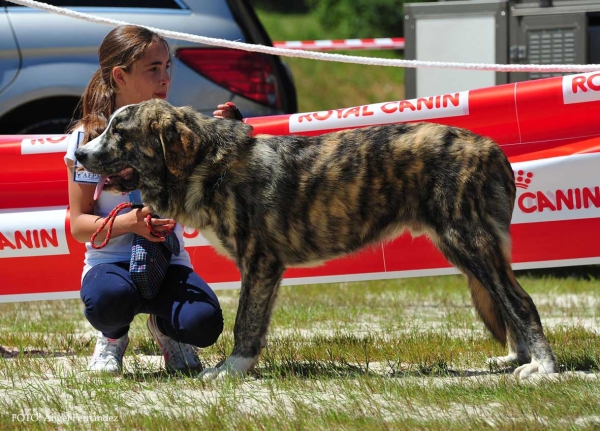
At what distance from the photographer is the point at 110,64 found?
5117mm

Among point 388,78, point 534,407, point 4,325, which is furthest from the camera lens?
point 388,78

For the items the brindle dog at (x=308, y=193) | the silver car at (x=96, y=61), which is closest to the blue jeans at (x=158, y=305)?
the brindle dog at (x=308, y=193)

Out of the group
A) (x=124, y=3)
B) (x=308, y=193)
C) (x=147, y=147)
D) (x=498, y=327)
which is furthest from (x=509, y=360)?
(x=124, y=3)

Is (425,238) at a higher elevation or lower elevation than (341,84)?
higher

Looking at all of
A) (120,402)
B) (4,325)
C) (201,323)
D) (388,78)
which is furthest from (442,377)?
(388,78)

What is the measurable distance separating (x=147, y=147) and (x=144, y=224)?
0.40 meters

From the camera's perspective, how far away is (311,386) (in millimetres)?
4449

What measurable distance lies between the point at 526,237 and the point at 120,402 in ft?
9.78

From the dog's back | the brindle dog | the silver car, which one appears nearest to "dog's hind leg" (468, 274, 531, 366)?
the brindle dog

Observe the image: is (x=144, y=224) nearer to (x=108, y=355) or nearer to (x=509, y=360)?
(x=108, y=355)

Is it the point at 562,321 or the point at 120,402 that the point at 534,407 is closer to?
the point at 120,402

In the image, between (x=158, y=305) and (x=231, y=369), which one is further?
(x=158, y=305)

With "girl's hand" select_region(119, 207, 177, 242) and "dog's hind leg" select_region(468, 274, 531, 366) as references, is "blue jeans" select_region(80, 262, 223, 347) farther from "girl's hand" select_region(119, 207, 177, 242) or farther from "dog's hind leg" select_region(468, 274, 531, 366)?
"dog's hind leg" select_region(468, 274, 531, 366)

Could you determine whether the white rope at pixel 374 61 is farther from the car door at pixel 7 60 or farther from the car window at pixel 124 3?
the car window at pixel 124 3
